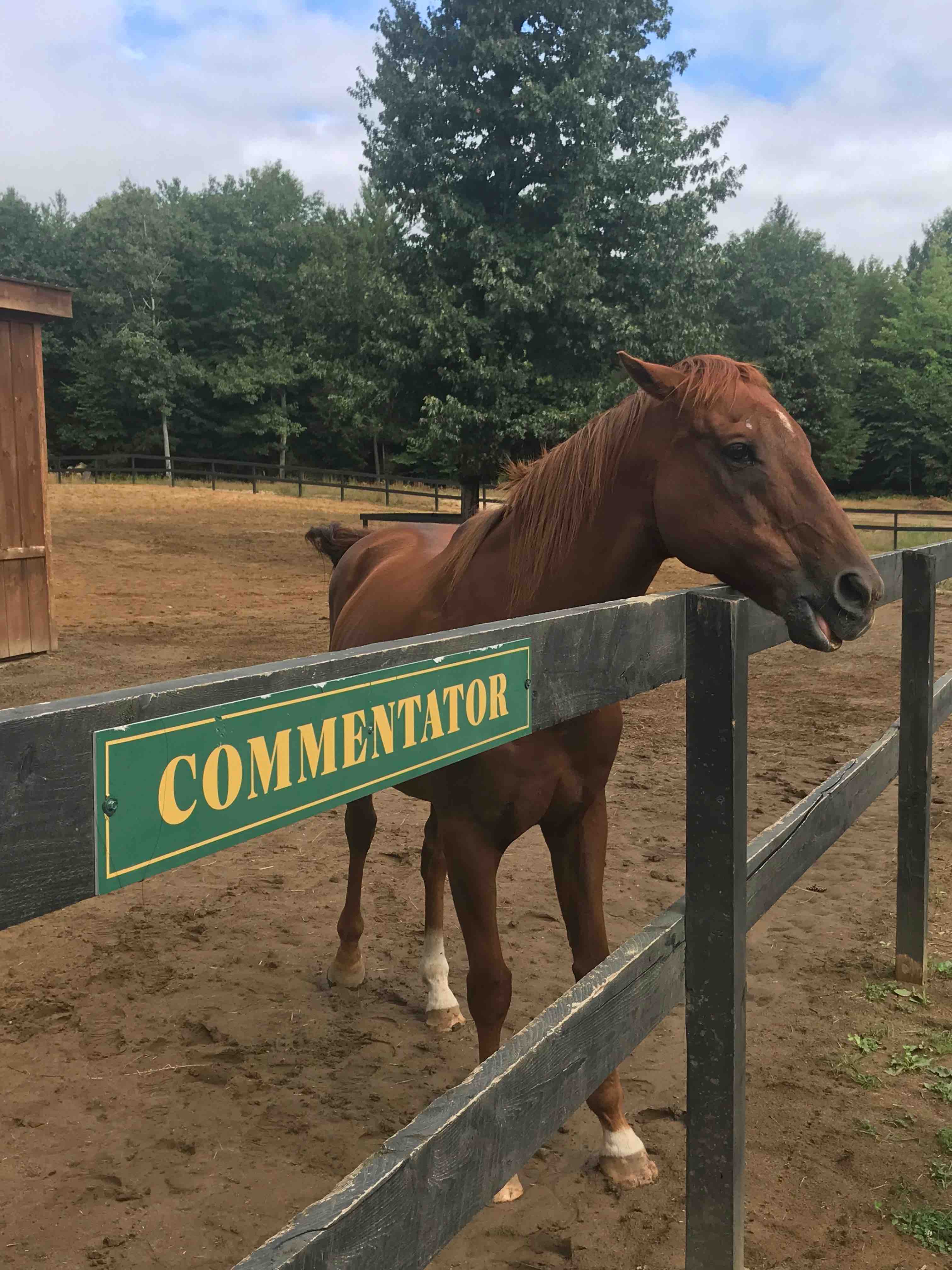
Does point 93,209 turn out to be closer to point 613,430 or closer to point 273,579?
point 273,579

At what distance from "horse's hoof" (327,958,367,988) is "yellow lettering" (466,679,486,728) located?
2.62m

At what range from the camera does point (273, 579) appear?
48.1 feet

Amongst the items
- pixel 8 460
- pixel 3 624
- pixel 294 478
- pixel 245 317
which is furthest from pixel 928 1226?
pixel 245 317

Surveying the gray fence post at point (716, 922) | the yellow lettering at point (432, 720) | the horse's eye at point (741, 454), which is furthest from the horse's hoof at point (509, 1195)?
the horse's eye at point (741, 454)

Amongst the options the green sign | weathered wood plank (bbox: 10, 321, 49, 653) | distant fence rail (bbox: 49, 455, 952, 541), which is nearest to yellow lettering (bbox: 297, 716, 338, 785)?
the green sign

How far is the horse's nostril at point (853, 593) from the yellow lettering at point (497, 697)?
1.09 m

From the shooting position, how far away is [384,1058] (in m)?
3.13

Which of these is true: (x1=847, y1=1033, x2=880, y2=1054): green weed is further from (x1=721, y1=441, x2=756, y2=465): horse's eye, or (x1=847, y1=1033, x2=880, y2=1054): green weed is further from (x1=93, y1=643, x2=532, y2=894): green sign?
(x1=93, y1=643, x2=532, y2=894): green sign

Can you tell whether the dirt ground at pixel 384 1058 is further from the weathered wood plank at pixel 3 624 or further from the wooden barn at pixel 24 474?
the wooden barn at pixel 24 474

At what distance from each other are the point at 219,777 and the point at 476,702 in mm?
429

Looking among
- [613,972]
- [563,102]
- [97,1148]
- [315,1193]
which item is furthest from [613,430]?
[563,102]

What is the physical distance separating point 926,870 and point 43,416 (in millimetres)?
8751

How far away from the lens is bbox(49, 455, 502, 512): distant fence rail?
97.4 ft

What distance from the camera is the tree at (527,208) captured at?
51.0 ft
